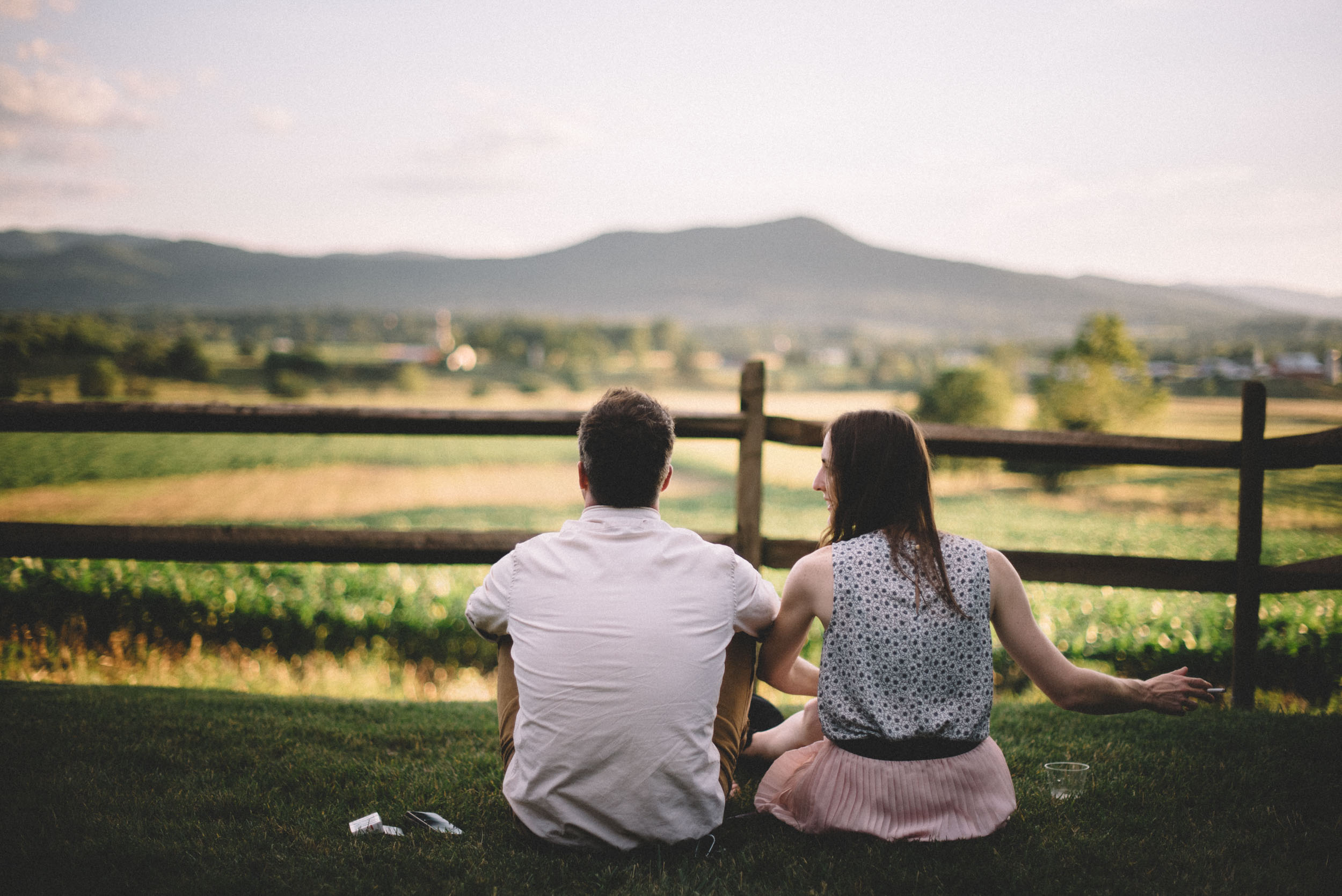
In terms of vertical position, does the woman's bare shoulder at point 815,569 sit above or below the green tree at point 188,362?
below

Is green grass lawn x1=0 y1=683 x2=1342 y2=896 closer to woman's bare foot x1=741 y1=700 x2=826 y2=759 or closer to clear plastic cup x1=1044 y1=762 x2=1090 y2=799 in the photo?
clear plastic cup x1=1044 y1=762 x2=1090 y2=799

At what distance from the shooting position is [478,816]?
8.71ft

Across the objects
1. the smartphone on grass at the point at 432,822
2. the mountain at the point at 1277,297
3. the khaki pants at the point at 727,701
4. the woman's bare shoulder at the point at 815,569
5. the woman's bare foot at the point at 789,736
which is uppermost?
the mountain at the point at 1277,297

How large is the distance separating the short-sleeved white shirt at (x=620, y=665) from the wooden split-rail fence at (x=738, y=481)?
165 centimetres

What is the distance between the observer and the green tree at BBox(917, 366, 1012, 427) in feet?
137

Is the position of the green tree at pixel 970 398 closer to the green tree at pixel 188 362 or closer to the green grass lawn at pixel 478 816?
the green grass lawn at pixel 478 816

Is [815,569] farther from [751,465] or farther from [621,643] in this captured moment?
[751,465]

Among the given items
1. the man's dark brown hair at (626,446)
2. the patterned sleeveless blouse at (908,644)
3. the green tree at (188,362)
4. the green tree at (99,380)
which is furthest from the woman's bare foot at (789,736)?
the green tree at (188,362)

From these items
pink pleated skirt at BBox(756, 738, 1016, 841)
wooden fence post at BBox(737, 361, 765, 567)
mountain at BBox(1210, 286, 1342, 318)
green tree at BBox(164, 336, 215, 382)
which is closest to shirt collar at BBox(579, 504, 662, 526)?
pink pleated skirt at BBox(756, 738, 1016, 841)

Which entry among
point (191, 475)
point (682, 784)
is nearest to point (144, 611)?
point (682, 784)

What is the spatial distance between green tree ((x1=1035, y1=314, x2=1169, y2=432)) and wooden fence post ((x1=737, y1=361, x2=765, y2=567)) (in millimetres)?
29313

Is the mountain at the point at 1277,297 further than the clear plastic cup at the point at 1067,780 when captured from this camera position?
Yes

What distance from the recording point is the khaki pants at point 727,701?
2361 millimetres

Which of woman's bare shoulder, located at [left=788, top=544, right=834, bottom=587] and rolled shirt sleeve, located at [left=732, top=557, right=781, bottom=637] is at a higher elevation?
woman's bare shoulder, located at [left=788, top=544, right=834, bottom=587]
